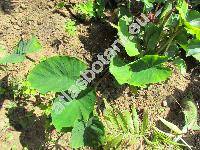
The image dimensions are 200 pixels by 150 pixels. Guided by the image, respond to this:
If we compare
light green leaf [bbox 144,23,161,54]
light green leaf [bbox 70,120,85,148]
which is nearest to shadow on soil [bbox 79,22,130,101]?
light green leaf [bbox 144,23,161,54]

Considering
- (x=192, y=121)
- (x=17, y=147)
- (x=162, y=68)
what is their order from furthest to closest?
(x=192, y=121) < (x=17, y=147) < (x=162, y=68)

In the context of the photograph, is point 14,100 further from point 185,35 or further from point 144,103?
point 185,35

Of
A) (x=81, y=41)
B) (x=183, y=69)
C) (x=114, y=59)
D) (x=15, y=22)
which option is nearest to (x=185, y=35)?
(x=183, y=69)

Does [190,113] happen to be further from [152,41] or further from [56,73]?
[56,73]

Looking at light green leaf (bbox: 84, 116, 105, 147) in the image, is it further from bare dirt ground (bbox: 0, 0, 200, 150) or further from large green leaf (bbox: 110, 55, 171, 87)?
bare dirt ground (bbox: 0, 0, 200, 150)

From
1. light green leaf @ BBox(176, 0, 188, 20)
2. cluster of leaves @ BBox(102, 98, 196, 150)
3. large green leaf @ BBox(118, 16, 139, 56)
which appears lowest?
cluster of leaves @ BBox(102, 98, 196, 150)

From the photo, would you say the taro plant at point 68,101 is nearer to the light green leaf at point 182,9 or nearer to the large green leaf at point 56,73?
the large green leaf at point 56,73
